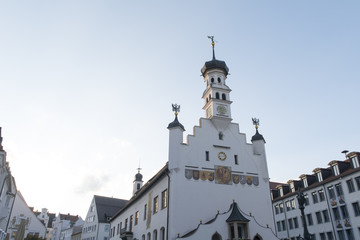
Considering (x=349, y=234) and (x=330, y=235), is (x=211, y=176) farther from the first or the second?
(x=330, y=235)

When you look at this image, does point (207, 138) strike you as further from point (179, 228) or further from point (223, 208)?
point (179, 228)

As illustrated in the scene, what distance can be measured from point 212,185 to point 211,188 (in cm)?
31

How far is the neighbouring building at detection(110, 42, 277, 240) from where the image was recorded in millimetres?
24438

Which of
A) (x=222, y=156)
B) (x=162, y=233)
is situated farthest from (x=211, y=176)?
(x=162, y=233)

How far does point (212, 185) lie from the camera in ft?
88.6

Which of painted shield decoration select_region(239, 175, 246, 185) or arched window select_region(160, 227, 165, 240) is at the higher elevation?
painted shield decoration select_region(239, 175, 246, 185)

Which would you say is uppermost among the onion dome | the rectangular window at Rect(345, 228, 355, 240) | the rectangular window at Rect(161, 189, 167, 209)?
the onion dome

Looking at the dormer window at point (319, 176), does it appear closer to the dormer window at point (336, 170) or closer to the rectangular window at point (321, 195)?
the rectangular window at point (321, 195)

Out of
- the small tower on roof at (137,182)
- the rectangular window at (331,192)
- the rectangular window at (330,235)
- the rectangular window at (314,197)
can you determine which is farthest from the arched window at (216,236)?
the small tower on roof at (137,182)

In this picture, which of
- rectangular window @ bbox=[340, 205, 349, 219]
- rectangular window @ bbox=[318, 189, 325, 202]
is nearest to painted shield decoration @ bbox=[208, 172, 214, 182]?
rectangular window @ bbox=[340, 205, 349, 219]

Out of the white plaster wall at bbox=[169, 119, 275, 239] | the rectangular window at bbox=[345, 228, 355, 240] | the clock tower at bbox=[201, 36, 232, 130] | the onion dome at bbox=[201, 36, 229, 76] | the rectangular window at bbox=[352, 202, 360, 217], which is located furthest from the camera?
the onion dome at bbox=[201, 36, 229, 76]

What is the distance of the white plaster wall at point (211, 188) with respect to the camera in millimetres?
25125

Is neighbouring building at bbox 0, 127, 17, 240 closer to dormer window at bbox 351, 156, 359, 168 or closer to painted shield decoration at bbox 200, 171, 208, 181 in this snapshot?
painted shield decoration at bbox 200, 171, 208, 181

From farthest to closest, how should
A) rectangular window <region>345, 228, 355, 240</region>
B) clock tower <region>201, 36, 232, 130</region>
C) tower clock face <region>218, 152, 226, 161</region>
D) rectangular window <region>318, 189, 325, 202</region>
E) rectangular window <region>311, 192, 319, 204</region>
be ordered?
rectangular window <region>311, 192, 319, 204</region> → rectangular window <region>318, 189, 325, 202</region> → rectangular window <region>345, 228, 355, 240</region> → clock tower <region>201, 36, 232, 130</region> → tower clock face <region>218, 152, 226, 161</region>
